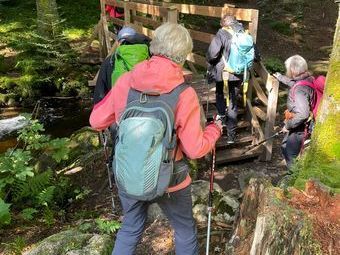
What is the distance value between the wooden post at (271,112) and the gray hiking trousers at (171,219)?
416cm

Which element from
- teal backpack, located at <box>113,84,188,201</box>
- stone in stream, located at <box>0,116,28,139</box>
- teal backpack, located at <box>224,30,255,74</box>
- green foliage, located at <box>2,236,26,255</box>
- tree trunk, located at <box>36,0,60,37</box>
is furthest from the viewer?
tree trunk, located at <box>36,0,60,37</box>

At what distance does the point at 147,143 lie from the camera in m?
2.82

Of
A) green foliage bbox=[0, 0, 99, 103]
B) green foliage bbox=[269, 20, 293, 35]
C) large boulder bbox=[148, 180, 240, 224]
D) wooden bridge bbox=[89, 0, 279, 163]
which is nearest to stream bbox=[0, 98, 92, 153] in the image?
green foliage bbox=[0, 0, 99, 103]

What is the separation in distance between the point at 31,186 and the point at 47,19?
9226 mm

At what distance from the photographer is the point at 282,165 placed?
7.34m

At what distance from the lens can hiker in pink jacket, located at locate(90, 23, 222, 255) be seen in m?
2.89

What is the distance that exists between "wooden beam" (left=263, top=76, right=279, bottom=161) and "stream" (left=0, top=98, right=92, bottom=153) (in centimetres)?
540

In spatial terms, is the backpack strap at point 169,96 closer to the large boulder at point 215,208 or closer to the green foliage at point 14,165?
the large boulder at point 215,208

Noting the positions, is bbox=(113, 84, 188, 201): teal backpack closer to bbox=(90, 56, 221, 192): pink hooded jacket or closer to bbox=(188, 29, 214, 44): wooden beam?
bbox=(90, 56, 221, 192): pink hooded jacket

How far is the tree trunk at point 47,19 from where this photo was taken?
13.5m

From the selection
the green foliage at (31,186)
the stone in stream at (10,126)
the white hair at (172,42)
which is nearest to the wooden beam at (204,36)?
the green foliage at (31,186)

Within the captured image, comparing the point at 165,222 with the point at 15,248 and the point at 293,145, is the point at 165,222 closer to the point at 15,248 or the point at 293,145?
the point at 15,248

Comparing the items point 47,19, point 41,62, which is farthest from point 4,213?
point 47,19

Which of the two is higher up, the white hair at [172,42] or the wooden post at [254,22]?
the white hair at [172,42]
